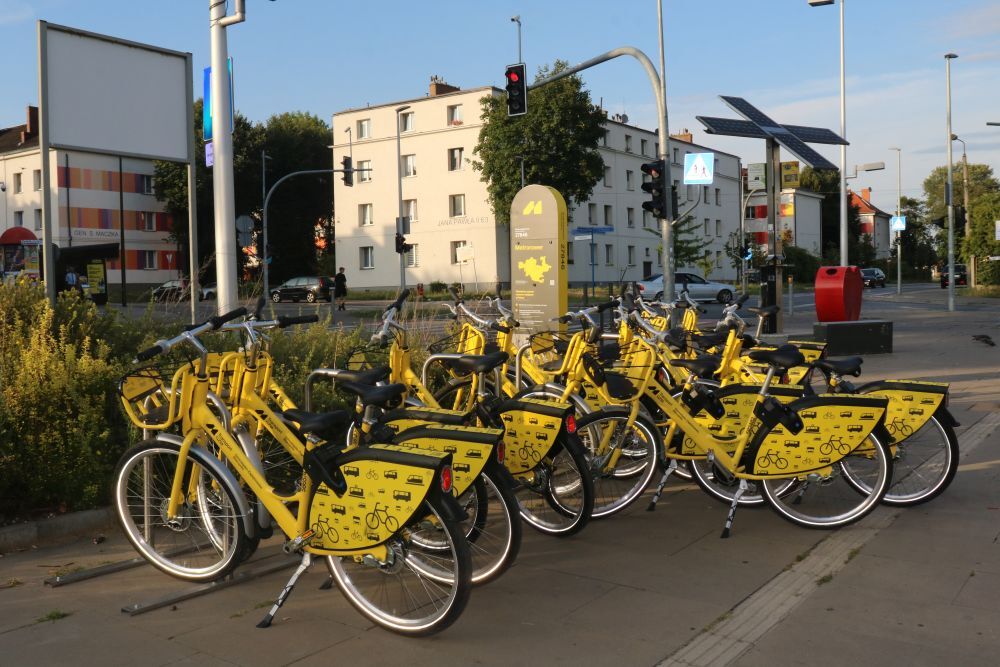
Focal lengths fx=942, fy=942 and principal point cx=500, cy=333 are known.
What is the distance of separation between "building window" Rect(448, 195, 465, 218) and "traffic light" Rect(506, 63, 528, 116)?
1353 inches

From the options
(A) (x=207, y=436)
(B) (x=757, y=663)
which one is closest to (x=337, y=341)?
(A) (x=207, y=436)

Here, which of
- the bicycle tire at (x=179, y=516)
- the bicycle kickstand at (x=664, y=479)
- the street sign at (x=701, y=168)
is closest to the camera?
the bicycle tire at (x=179, y=516)

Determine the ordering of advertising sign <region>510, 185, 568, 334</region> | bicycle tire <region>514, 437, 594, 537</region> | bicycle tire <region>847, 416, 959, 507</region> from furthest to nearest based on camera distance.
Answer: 1. advertising sign <region>510, 185, 568, 334</region>
2. bicycle tire <region>847, 416, 959, 507</region>
3. bicycle tire <region>514, 437, 594, 537</region>

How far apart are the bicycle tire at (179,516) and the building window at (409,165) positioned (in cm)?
4881

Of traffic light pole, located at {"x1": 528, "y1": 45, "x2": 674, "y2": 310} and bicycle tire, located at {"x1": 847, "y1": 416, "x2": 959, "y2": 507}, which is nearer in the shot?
bicycle tire, located at {"x1": 847, "y1": 416, "x2": 959, "y2": 507}

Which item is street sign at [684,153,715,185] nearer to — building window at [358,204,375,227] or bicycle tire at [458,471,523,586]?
bicycle tire at [458,471,523,586]

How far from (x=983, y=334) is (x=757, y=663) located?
62.1 ft

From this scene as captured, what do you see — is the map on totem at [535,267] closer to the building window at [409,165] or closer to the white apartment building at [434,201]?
the white apartment building at [434,201]

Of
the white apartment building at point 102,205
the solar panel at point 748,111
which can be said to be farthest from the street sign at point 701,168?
the white apartment building at point 102,205

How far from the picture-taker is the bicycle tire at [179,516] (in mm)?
4387

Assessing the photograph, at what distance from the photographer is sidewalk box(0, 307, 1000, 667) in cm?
367

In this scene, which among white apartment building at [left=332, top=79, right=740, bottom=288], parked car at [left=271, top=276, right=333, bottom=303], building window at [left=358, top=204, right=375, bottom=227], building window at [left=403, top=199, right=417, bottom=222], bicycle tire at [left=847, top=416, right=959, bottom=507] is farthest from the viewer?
building window at [left=358, top=204, right=375, bottom=227]

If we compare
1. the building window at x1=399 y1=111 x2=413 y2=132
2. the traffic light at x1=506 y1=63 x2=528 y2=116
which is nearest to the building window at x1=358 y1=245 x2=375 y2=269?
the building window at x1=399 y1=111 x2=413 y2=132

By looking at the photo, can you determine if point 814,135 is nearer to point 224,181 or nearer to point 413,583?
point 224,181
